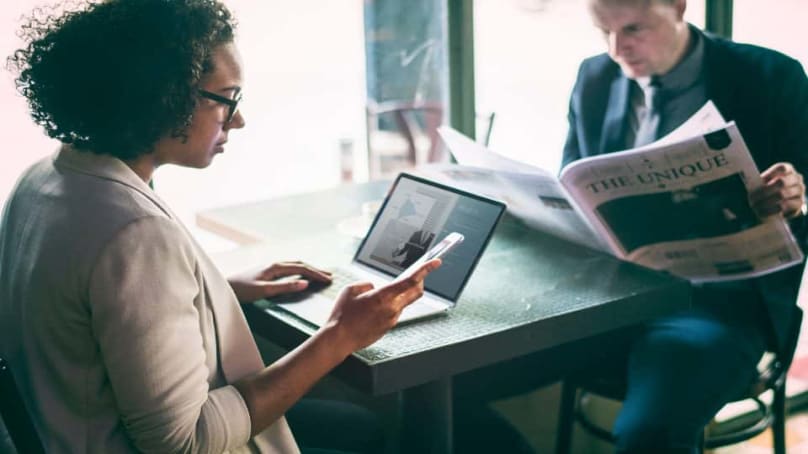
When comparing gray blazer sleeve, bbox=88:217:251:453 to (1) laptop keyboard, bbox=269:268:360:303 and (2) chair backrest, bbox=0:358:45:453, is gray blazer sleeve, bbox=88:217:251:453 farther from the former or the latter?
(1) laptop keyboard, bbox=269:268:360:303

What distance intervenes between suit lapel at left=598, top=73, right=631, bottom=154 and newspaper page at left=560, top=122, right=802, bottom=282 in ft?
1.13

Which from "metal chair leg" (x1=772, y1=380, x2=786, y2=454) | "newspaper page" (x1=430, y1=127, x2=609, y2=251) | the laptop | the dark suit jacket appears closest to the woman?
the laptop

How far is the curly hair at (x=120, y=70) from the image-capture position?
3.50 feet

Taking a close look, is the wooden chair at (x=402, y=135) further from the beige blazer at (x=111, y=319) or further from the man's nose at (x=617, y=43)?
the beige blazer at (x=111, y=319)

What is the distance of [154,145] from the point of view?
3.69 ft

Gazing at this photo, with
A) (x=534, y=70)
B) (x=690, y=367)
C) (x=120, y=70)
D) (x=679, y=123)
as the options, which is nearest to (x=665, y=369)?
(x=690, y=367)

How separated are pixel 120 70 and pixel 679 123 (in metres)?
1.06

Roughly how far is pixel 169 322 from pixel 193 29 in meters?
0.36

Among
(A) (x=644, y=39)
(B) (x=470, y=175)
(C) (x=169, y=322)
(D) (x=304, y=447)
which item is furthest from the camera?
(A) (x=644, y=39)

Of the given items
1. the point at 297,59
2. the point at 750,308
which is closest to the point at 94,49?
the point at 750,308

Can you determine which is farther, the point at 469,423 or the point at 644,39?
the point at 469,423

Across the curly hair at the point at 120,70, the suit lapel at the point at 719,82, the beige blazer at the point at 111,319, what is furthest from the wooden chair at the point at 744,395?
the curly hair at the point at 120,70

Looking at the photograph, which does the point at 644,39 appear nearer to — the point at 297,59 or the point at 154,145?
the point at 154,145

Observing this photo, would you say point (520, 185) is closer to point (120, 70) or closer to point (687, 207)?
point (687, 207)
